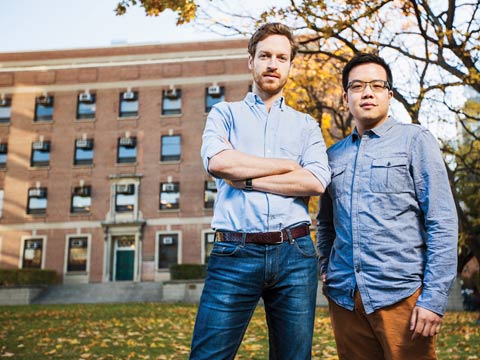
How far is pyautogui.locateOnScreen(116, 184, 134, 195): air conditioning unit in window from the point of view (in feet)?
101

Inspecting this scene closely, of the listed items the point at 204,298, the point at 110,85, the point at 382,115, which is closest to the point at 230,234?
the point at 204,298

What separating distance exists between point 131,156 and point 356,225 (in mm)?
30329

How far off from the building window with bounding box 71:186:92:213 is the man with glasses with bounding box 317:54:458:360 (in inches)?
1191

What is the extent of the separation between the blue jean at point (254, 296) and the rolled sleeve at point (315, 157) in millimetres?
390

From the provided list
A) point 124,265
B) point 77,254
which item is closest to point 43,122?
point 77,254

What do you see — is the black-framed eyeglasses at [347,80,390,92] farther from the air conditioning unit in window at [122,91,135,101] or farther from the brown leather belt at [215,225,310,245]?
the air conditioning unit in window at [122,91,135,101]

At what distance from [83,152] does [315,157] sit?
31679 millimetres

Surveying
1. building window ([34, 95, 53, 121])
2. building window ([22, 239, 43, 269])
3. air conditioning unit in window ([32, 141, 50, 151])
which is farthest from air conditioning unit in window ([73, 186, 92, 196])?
building window ([34, 95, 53, 121])

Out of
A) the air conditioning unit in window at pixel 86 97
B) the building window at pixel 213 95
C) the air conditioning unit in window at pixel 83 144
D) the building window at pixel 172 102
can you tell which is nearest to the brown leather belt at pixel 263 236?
the building window at pixel 213 95

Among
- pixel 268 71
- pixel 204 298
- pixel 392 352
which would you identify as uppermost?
pixel 268 71

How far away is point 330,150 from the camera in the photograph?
3234mm

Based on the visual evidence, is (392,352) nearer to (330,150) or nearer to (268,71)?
(330,150)

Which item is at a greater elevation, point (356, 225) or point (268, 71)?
point (268, 71)

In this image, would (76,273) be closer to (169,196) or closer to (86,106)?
(169,196)
